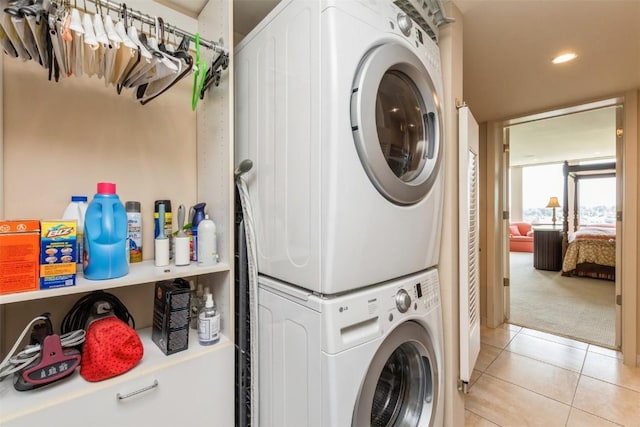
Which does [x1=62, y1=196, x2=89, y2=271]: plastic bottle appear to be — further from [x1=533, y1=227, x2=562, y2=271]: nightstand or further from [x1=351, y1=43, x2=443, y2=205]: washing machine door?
[x1=533, y1=227, x2=562, y2=271]: nightstand

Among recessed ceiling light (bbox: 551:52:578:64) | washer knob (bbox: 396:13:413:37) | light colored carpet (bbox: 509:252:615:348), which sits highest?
recessed ceiling light (bbox: 551:52:578:64)

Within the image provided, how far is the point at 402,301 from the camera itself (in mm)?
1042

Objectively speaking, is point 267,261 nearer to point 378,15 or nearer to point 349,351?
point 349,351

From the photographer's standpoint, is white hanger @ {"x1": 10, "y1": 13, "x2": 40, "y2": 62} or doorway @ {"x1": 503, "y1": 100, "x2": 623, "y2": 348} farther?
doorway @ {"x1": 503, "y1": 100, "x2": 623, "y2": 348}

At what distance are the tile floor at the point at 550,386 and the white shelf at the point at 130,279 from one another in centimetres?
180

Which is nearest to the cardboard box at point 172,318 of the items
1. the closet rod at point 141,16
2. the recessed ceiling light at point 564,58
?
the closet rod at point 141,16

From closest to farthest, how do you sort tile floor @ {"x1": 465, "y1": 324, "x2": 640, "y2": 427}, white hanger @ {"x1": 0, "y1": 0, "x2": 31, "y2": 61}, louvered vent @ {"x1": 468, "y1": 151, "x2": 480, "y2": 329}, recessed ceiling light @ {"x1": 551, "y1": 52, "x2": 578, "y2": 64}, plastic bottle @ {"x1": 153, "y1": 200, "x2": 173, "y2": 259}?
white hanger @ {"x1": 0, "y1": 0, "x2": 31, "y2": 61} → plastic bottle @ {"x1": 153, "y1": 200, "x2": 173, "y2": 259} → louvered vent @ {"x1": 468, "y1": 151, "x2": 480, "y2": 329} → tile floor @ {"x1": 465, "y1": 324, "x2": 640, "y2": 427} → recessed ceiling light @ {"x1": 551, "y1": 52, "x2": 578, "y2": 64}

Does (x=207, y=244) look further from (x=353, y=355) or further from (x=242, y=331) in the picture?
(x=353, y=355)

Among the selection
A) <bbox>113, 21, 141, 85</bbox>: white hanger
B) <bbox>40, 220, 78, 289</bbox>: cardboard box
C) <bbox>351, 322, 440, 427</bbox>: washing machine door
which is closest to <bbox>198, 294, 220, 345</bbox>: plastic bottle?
<bbox>40, 220, 78, 289</bbox>: cardboard box

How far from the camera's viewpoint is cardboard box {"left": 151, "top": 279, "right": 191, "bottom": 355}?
3.33ft

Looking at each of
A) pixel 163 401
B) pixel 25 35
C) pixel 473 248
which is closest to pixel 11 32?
pixel 25 35

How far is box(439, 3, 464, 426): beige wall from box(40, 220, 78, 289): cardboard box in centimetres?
141

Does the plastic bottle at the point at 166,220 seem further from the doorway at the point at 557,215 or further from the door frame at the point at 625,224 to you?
the doorway at the point at 557,215

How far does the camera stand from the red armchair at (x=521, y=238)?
7.67 meters
